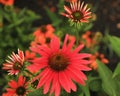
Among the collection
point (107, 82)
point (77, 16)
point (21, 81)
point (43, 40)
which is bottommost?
point (107, 82)

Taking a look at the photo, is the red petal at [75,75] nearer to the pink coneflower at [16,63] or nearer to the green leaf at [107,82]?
the pink coneflower at [16,63]

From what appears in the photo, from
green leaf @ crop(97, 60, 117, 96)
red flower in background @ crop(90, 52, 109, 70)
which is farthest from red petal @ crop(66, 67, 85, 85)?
red flower in background @ crop(90, 52, 109, 70)

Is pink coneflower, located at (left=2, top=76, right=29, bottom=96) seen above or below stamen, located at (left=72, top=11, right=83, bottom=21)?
below

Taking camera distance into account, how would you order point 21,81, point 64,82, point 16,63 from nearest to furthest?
point 64,82
point 16,63
point 21,81

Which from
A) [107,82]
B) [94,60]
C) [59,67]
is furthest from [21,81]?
[94,60]

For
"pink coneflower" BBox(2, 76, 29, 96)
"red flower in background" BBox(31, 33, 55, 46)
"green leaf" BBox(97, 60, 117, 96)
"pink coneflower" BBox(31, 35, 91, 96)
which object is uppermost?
"red flower in background" BBox(31, 33, 55, 46)

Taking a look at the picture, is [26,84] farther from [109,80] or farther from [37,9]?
[37,9]

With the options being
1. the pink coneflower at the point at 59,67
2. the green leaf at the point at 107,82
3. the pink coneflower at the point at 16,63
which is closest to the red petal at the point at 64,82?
the pink coneflower at the point at 59,67

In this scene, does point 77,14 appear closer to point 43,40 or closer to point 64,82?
point 64,82

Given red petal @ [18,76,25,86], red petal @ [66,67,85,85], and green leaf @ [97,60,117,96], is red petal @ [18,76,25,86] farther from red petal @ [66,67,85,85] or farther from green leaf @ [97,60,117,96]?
green leaf @ [97,60,117,96]

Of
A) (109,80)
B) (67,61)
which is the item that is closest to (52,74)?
(67,61)
